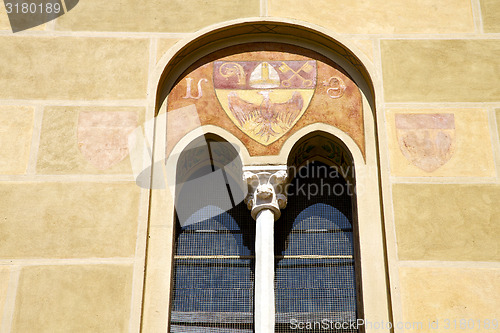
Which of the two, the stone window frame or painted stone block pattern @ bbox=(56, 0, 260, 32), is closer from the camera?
the stone window frame

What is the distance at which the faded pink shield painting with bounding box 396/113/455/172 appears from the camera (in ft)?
27.2

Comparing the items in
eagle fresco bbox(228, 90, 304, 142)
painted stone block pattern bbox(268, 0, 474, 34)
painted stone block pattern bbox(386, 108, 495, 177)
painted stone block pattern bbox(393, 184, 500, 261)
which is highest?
painted stone block pattern bbox(268, 0, 474, 34)

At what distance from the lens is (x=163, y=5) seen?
30.2 ft

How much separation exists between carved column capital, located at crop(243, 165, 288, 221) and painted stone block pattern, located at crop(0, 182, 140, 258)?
3.57 ft

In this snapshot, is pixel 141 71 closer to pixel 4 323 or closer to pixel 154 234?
pixel 154 234

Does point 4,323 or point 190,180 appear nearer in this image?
point 4,323

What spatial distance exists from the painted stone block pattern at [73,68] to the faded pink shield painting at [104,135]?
0.23 metres

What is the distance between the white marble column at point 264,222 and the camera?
24.9 ft

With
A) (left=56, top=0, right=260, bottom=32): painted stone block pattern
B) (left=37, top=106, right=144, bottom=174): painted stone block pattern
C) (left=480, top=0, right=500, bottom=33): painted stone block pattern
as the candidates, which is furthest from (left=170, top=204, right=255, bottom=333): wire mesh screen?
(left=480, top=0, right=500, bottom=33): painted stone block pattern

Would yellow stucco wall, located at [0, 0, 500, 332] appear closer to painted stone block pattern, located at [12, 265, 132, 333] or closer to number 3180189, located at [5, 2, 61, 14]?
painted stone block pattern, located at [12, 265, 132, 333]

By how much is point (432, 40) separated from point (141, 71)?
10.1 ft

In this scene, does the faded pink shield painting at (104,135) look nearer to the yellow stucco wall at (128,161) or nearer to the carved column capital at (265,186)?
the yellow stucco wall at (128,161)

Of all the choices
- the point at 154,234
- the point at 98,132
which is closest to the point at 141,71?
the point at 98,132

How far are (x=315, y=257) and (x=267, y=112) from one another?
1552 mm
